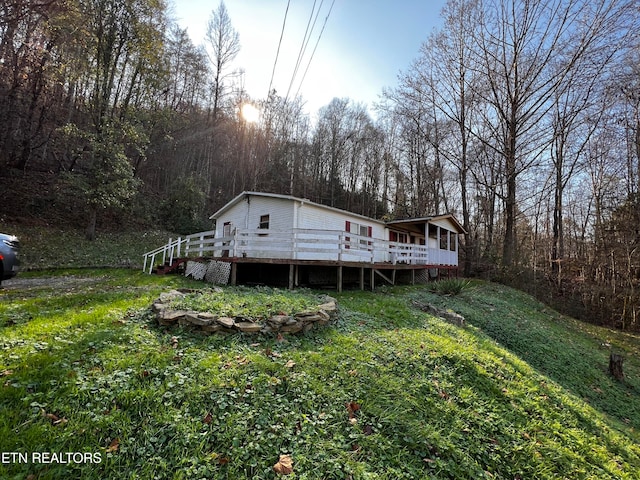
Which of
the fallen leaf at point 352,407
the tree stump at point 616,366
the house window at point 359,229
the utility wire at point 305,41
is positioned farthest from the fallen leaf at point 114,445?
the house window at point 359,229

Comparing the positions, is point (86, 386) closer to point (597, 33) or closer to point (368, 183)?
point (597, 33)

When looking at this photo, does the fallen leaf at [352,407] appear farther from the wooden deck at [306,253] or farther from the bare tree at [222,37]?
the bare tree at [222,37]

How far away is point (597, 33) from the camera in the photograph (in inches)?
535

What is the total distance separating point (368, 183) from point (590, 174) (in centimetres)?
1653

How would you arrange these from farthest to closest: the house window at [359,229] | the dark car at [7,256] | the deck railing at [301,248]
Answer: the house window at [359,229] → the deck railing at [301,248] → the dark car at [7,256]

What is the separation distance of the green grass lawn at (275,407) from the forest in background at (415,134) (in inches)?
380

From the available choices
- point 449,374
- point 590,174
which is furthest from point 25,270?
point 590,174

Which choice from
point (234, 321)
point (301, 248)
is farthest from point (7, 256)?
point (301, 248)

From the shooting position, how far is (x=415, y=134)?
24906mm

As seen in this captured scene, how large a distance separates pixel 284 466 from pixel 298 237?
8619mm

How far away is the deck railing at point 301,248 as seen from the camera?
9.39m

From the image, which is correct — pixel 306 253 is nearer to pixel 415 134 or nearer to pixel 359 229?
pixel 359 229

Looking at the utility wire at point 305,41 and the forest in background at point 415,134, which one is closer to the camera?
the utility wire at point 305,41

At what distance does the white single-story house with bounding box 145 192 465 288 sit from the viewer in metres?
9.44
